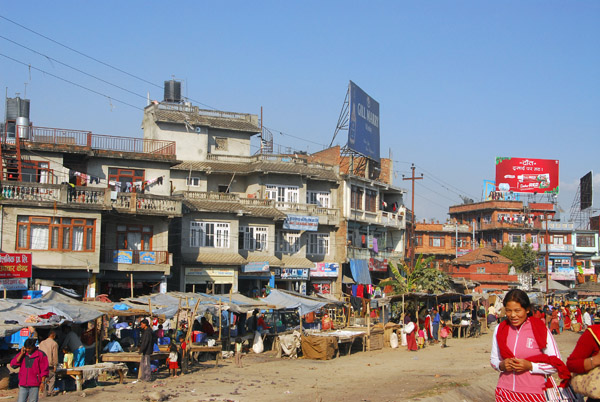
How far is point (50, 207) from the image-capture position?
101 feet

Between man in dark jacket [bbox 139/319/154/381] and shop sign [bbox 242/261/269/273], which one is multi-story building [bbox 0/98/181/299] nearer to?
shop sign [bbox 242/261/269/273]

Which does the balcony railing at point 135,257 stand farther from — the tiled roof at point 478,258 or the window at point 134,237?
the tiled roof at point 478,258

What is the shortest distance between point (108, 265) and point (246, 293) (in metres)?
11.0

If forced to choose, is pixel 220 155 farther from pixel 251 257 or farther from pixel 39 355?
pixel 39 355

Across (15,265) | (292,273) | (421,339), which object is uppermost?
(15,265)

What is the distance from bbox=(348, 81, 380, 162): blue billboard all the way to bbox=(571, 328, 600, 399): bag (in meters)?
41.9

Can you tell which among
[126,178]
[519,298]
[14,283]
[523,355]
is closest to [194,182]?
[126,178]

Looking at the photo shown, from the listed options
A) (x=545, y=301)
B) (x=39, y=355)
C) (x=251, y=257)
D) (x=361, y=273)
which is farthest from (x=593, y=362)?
(x=545, y=301)

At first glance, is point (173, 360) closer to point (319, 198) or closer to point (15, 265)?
point (15, 265)

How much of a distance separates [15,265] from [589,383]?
83.8ft

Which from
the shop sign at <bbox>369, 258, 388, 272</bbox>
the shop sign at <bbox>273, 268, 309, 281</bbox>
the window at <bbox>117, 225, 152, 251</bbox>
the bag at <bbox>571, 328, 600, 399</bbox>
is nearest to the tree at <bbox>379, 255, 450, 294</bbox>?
the shop sign at <bbox>273, 268, 309, 281</bbox>

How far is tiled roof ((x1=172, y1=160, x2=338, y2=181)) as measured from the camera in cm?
4238

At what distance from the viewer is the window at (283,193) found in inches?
1752

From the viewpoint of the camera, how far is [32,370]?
1148 cm
